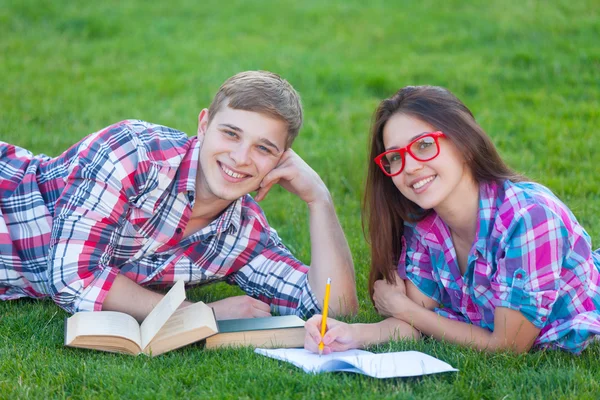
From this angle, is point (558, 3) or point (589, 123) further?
point (558, 3)

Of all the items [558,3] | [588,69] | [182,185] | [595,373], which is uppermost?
[558,3]

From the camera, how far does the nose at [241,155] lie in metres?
4.24

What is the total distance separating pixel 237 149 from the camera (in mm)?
4270

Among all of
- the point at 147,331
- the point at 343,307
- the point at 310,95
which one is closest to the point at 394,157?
the point at 343,307

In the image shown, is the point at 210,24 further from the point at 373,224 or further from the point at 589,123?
the point at 373,224

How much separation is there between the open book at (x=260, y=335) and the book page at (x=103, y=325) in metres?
0.38

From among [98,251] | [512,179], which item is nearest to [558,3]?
[512,179]

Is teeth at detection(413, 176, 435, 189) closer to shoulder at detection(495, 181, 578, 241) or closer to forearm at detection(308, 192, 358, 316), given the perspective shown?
shoulder at detection(495, 181, 578, 241)

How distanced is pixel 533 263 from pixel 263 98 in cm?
167

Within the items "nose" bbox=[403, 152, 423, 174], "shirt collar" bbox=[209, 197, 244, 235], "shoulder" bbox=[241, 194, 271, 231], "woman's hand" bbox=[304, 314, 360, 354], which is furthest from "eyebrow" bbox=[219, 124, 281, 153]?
"woman's hand" bbox=[304, 314, 360, 354]

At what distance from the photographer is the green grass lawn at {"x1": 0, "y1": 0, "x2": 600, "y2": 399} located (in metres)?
3.44

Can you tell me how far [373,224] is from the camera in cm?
427

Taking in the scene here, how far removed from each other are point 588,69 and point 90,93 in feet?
18.7

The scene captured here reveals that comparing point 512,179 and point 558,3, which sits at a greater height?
point 558,3
